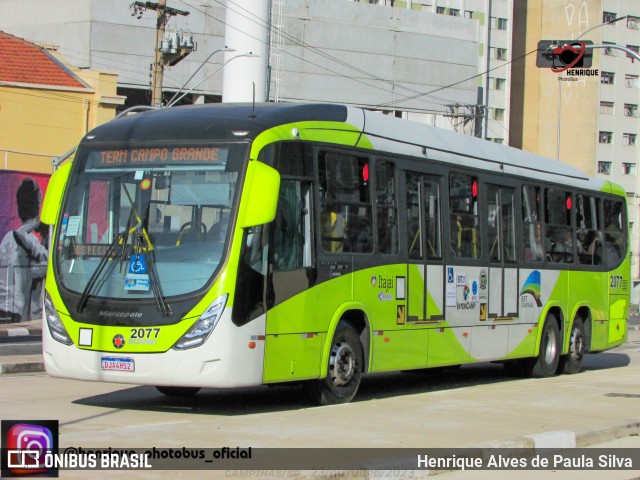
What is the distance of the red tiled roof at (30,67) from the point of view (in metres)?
50.7

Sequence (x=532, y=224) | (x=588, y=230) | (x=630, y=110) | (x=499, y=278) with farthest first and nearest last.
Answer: (x=630, y=110) → (x=588, y=230) → (x=532, y=224) → (x=499, y=278)

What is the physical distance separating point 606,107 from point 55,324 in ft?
305

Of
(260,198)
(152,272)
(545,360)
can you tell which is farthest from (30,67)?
(260,198)

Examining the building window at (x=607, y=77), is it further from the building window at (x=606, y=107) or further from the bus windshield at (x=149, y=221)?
the bus windshield at (x=149, y=221)

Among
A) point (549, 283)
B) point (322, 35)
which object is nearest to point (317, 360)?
point (549, 283)

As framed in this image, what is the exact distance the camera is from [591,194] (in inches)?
823

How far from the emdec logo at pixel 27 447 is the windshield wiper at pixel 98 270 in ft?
8.48

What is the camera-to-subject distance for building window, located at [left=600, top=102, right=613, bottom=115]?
10012 cm

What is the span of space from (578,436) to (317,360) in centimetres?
318

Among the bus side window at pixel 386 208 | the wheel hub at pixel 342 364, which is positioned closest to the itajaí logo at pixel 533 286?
the bus side window at pixel 386 208

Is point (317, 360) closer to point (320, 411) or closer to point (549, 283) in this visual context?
point (320, 411)

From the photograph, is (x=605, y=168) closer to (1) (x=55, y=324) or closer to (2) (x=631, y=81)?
(2) (x=631, y=81)

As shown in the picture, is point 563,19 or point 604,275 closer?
point 604,275

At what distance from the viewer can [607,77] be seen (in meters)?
101
